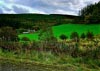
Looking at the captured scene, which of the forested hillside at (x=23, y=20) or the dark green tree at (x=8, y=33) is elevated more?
the forested hillside at (x=23, y=20)

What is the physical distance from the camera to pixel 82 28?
3581 centimetres

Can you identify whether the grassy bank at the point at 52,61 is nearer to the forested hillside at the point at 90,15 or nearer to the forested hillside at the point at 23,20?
the forested hillside at the point at 23,20

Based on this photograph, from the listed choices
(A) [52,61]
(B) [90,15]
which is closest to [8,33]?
(A) [52,61]

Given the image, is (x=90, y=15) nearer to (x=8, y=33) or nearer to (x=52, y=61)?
(x=8, y=33)

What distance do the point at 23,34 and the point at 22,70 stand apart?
1226 centimetres

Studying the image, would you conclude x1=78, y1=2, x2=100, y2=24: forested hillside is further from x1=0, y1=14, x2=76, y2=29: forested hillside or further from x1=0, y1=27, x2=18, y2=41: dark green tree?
x1=0, y1=27, x2=18, y2=41: dark green tree

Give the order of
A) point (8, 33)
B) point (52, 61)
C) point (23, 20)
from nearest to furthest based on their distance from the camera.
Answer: point (52, 61) < point (8, 33) < point (23, 20)

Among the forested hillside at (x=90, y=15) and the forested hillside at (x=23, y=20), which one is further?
the forested hillside at (x=90, y=15)

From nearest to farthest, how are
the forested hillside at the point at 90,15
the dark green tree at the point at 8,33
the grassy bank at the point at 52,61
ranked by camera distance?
the grassy bank at the point at 52,61
the dark green tree at the point at 8,33
the forested hillside at the point at 90,15

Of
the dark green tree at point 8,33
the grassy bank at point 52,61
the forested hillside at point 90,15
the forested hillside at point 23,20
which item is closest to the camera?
the grassy bank at point 52,61

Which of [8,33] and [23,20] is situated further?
[23,20]

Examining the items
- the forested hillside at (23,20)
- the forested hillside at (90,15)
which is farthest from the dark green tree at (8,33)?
the forested hillside at (90,15)

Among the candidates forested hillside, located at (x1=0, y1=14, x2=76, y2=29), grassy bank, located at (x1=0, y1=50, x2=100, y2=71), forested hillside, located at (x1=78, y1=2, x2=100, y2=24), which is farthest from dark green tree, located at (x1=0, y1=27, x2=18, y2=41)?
forested hillside, located at (x1=78, y1=2, x2=100, y2=24)

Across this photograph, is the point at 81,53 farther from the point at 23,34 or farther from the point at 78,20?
the point at 78,20
